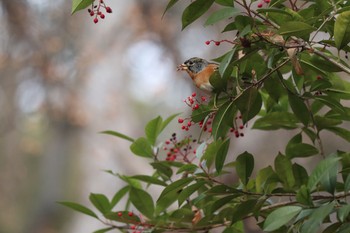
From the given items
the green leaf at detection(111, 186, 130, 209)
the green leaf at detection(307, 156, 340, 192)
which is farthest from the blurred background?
the green leaf at detection(307, 156, 340, 192)

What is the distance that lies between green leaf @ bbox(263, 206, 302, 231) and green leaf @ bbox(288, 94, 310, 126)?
176mm

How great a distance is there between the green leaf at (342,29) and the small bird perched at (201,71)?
0.56ft

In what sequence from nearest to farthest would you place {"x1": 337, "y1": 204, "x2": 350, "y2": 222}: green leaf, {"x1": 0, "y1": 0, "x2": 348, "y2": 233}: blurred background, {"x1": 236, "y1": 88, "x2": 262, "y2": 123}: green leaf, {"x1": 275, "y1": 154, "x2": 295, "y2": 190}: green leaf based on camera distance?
{"x1": 337, "y1": 204, "x2": 350, "y2": 222}: green leaf, {"x1": 236, "y1": 88, "x2": 262, "y2": 123}: green leaf, {"x1": 275, "y1": 154, "x2": 295, "y2": 190}: green leaf, {"x1": 0, "y1": 0, "x2": 348, "y2": 233}: blurred background

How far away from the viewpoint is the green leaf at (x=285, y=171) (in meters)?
0.86

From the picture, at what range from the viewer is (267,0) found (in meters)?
0.84

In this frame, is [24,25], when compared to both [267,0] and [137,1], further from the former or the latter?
[267,0]

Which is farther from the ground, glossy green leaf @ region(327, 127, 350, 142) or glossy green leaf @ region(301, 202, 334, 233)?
glossy green leaf @ region(327, 127, 350, 142)

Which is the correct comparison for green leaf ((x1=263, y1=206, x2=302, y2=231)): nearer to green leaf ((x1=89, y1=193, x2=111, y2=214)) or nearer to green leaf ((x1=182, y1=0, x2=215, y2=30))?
green leaf ((x1=182, y1=0, x2=215, y2=30))

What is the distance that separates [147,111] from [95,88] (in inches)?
78.4

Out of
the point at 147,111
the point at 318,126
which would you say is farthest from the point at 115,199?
the point at 147,111

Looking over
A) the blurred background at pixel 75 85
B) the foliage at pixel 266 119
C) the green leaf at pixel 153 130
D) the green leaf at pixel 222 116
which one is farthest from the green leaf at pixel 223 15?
the blurred background at pixel 75 85

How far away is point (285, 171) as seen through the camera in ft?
2.85

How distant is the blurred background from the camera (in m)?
3.71

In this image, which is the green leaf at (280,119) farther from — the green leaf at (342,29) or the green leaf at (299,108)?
the green leaf at (342,29)
